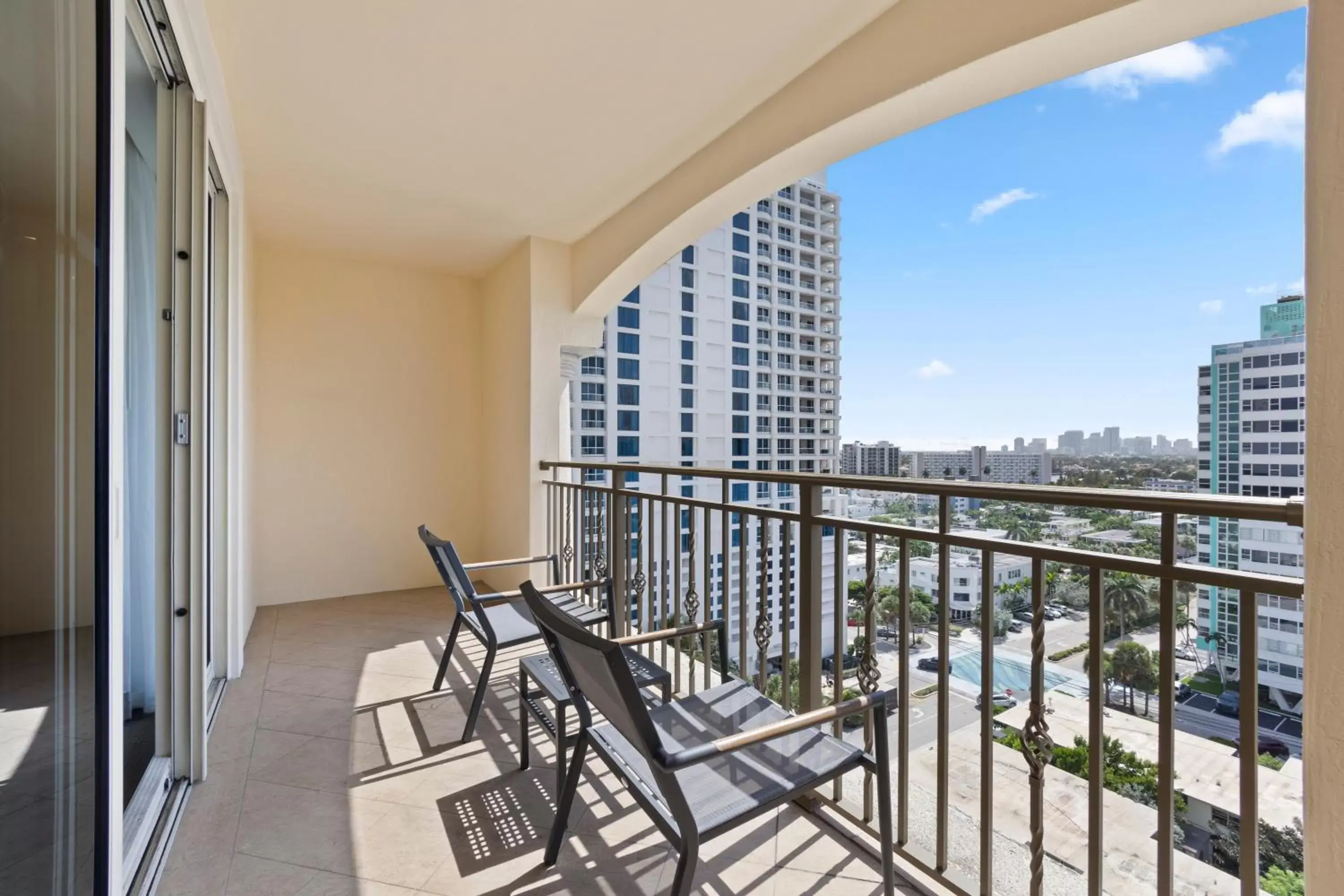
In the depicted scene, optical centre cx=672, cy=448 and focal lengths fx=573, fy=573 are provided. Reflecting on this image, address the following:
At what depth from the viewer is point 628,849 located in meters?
1.67

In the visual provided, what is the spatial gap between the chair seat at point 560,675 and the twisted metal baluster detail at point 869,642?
626mm

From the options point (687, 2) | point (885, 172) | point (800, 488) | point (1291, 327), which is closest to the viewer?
point (1291, 327)

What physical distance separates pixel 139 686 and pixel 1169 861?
265cm

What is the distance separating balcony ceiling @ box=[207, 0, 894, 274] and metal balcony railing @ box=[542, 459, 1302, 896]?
63.9 inches

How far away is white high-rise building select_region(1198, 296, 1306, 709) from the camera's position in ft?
3.02

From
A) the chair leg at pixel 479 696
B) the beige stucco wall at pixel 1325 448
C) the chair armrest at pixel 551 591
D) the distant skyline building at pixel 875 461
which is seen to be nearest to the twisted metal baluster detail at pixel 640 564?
the chair armrest at pixel 551 591

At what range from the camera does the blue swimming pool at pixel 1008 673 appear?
129cm

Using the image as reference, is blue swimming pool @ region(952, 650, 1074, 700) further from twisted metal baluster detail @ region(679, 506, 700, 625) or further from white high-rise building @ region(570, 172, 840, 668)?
white high-rise building @ region(570, 172, 840, 668)

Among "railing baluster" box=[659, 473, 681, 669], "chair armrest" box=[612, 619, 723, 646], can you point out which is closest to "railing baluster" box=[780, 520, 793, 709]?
"chair armrest" box=[612, 619, 723, 646]

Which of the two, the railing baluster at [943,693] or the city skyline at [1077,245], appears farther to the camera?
the city skyline at [1077,245]


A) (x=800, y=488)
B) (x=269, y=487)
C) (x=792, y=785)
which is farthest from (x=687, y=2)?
(x=269, y=487)

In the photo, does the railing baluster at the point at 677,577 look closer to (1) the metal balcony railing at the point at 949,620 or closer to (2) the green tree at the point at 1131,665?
(1) the metal balcony railing at the point at 949,620

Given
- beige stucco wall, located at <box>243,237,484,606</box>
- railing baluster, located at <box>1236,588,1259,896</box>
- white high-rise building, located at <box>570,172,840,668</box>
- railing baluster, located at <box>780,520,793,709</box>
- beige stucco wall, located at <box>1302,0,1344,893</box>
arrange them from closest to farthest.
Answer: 1. beige stucco wall, located at <box>1302,0,1344,893</box>
2. railing baluster, located at <box>1236,588,1259,896</box>
3. railing baluster, located at <box>780,520,793,709</box>
4. beige stucco wall, located at <box>243,237,484,606</box>
5. white high-rise building, located at <box>570,172,840,668</box>

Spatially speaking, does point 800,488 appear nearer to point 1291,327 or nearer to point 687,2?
point 1291,327
